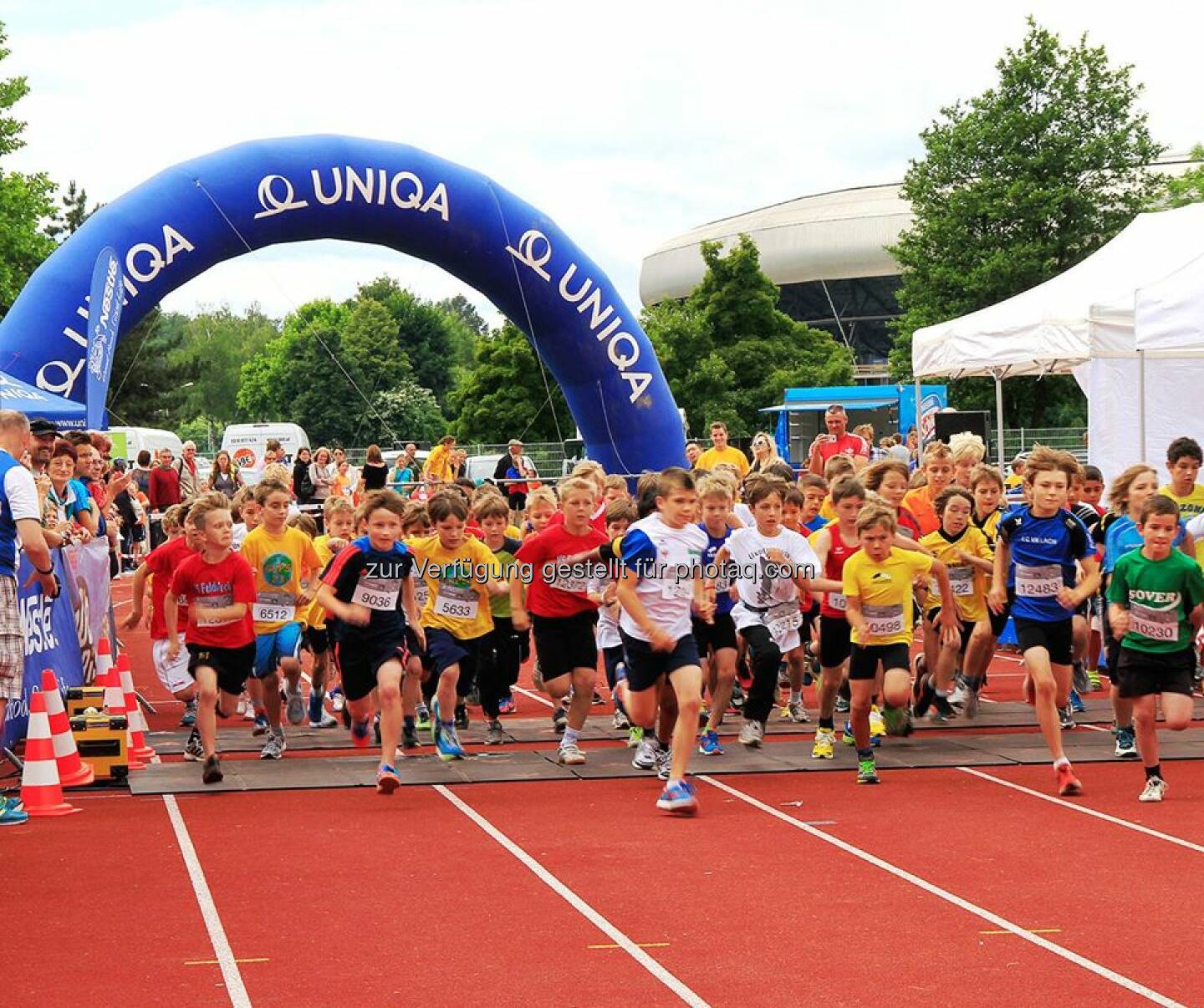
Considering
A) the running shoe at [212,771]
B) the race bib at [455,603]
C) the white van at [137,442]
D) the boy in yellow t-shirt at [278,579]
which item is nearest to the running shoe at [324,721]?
the boy in yellow t-shirt at [278,579]

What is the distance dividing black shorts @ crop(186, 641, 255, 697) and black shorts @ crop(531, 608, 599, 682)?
1.78 m

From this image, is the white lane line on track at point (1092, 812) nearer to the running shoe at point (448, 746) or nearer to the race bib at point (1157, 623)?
the race bib at point (1157, 623)

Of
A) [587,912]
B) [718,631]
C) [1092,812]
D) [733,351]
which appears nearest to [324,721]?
[718,631]

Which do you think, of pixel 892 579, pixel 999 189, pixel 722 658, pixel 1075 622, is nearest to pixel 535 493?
pixel 722 658

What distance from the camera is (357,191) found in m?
16.4

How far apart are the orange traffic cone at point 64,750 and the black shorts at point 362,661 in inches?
58.3

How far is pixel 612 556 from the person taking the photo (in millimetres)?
9445

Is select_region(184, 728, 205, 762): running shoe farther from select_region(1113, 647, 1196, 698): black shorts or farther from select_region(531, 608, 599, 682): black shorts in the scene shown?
select_region(1113, 647, 1196, 698): black shorts

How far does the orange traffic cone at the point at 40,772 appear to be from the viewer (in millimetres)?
8859

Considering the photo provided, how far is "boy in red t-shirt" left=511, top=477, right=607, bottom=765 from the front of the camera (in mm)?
10547

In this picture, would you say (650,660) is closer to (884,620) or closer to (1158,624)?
(884,620)

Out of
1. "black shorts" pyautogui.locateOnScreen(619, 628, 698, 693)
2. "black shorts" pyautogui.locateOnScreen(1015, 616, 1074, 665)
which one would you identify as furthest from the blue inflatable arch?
"black shorts" pyautogui.locateOnScreen(1015, 616, 1074, 665)

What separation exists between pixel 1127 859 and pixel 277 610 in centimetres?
580

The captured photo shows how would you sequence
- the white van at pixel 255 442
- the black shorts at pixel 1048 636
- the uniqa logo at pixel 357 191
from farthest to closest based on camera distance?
the white van at pixel 255 442 < the uniqa logo at pixel 357 191 < the black shorts at pixel 1048 636
